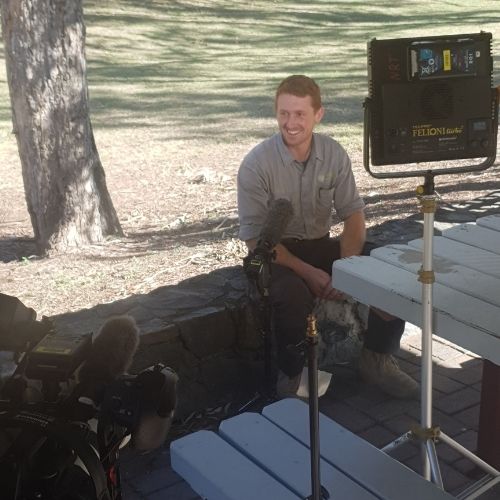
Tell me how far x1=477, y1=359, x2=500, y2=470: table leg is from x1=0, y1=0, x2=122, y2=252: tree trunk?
355cm

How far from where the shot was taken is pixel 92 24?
1988 cm

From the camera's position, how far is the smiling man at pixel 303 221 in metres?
3.58

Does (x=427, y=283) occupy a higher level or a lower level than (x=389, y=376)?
higher

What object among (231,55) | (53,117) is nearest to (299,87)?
(53,117)

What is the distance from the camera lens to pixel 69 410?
1801 millimetres

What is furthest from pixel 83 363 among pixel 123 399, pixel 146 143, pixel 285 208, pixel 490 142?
pixel 146 143

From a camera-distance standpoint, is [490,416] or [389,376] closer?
[490,416]

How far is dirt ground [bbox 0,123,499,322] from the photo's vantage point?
4582 millimetres

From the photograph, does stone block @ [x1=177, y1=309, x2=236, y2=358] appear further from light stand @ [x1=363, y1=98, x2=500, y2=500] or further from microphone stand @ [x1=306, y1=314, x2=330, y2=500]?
microphone stand @ [x1=306, y1=314, x2=330, y2=500]

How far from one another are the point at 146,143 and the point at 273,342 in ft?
22.3

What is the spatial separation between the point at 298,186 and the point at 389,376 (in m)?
0.91

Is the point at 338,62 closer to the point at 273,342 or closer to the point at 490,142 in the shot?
the point at 273,342

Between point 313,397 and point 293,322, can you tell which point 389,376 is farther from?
point 313,397

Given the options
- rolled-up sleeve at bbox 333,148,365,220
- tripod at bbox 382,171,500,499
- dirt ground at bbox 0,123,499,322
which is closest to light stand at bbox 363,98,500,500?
tripod at bbox 382,171,500,499
